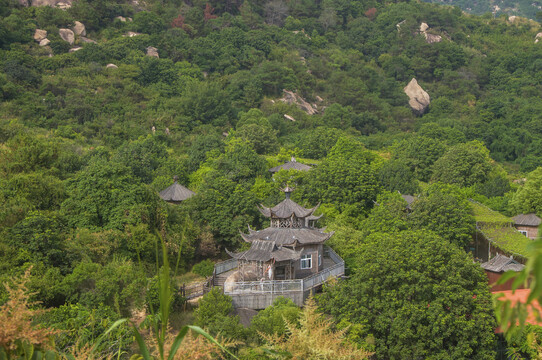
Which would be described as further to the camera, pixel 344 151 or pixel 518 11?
pixel 518 11

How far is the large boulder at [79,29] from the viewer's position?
2404 inches

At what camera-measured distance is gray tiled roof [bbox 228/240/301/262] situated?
2448 centimetres

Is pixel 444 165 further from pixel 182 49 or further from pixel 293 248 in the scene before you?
pixel 182 49

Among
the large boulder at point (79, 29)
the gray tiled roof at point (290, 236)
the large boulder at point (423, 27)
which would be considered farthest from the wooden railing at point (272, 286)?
the large boulder at point (423, 27)

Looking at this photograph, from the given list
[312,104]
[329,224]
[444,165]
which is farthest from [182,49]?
[329,224]

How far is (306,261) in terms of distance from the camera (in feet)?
86.1

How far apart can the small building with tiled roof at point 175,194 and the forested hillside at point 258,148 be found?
3.36 ft

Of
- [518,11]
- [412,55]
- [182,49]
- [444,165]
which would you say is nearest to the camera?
[444,165]

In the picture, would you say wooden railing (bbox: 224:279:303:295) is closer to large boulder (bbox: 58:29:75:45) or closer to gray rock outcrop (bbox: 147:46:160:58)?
large boulder (bbox: 58:29:75:45)

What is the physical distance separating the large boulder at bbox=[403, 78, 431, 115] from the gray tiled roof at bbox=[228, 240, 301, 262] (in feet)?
167

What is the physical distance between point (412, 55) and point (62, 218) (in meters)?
64.5

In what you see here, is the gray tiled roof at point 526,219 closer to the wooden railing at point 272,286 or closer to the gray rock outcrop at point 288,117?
the wooden railing at point 272,286

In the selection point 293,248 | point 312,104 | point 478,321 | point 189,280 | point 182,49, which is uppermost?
point 478,321

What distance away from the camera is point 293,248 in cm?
2545
